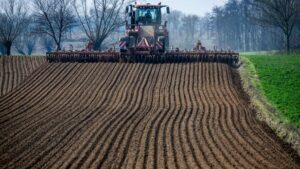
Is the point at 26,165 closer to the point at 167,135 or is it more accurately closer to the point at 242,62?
the point at 167,135

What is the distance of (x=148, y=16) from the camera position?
29422mm

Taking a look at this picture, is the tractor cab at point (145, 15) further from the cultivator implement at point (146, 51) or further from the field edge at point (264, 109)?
the field edge at point (264, 109)

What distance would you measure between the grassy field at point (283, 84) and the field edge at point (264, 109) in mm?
201

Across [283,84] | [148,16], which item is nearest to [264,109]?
[283,84]

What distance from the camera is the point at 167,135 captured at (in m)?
14.8

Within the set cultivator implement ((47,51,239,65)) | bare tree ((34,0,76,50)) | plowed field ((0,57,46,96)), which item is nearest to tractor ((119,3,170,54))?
cultivator implement ((47,51,239,65))

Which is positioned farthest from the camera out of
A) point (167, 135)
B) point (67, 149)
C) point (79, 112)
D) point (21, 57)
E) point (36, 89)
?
point (21, 57)

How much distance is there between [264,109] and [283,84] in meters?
3.77

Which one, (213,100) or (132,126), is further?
(213,100)

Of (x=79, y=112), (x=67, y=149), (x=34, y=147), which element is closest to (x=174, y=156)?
(x=67, y=149)

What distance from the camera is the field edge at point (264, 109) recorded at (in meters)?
14.3

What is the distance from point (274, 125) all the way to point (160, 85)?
26.6ft

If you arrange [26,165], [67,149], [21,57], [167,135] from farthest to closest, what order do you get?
[21,57]
[167,135]
[67,149]
[26,165]

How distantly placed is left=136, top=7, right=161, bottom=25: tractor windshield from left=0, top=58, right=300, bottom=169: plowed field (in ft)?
15.2
